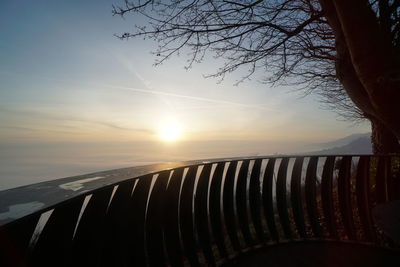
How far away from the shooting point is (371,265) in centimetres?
348

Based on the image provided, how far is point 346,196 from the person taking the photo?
4.41 m

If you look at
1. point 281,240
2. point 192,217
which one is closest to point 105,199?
point 192,217

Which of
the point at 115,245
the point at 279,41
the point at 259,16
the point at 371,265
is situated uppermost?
the point at 259,16

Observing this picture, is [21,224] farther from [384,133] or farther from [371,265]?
[384,133]

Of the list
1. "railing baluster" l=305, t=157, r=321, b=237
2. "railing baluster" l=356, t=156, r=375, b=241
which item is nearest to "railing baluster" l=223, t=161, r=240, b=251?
"railing baluster" l=305, t=157, r=321, b=237

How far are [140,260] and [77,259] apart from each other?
81 centimetres

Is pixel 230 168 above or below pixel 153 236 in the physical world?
above

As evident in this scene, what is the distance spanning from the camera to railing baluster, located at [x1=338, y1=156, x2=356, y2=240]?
4328 millimetres

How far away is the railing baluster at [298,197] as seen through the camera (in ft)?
14.4

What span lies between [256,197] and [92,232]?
10.1 ft

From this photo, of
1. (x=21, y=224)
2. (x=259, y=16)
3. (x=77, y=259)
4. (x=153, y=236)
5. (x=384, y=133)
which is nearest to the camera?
(x=21, y=224)

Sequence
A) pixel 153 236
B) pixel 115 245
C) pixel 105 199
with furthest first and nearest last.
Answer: pixel 153 236
pixel 115 245
pixel 105 199

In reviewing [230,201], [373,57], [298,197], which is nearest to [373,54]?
[373,57]

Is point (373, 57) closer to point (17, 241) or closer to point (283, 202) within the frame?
point (283, 202)
